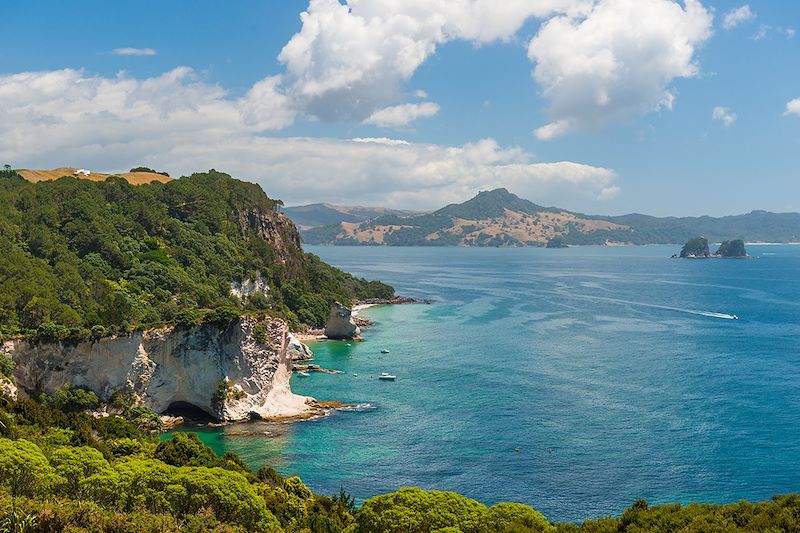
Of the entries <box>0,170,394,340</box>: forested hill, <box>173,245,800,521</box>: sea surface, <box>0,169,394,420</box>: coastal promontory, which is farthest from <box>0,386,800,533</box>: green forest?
<box>0,170,394,340</box>: forested hill

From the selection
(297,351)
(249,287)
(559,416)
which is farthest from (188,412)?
(249,287)

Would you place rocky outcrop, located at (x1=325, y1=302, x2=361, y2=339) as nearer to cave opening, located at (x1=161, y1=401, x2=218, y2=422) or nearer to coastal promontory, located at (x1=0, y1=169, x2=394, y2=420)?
coastal promontory, located at (x1=0, y1=169, x2=394, y2=420)

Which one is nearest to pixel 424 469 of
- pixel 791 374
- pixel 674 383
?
pixel 674 383

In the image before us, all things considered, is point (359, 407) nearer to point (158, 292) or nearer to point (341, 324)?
point (158, 292)

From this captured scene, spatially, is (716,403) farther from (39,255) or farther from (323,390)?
(39,255)

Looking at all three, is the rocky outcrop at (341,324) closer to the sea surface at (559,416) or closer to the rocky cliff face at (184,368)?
the sea surface at (559,416)

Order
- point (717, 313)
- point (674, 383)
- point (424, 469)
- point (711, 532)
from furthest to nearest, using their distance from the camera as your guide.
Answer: point (717, 313), point (674, 383), point (424, 469), point (711, 532)

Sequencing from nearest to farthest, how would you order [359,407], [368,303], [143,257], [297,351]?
1. [359,407]
2. [297,351]
3. [143,257]
4. [368,303]
